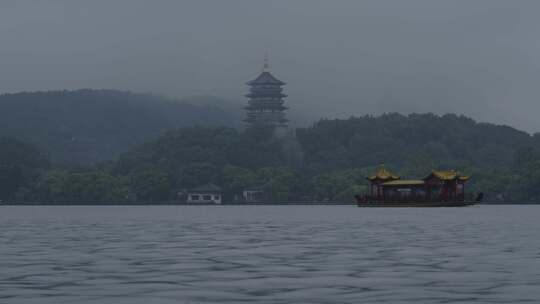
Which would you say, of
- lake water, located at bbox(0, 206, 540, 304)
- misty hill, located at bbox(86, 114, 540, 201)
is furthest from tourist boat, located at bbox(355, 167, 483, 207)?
lake water, located at bbox(0, 206, 540, 304)

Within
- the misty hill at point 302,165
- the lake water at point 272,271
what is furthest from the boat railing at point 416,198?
the lake water at point 272,271

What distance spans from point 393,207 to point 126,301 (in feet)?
339

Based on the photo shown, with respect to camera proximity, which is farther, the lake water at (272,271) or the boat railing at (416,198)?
the boat railing at (416,198)

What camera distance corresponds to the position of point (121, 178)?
15988 centimetres

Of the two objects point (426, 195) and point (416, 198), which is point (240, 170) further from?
point (416, 198)

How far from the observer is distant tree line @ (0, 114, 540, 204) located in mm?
149625

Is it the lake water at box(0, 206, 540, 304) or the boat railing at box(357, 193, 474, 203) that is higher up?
the boat railing at box(357, 193, 474, 203)

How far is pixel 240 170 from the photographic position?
167 m

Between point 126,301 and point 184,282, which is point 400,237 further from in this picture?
point 126,301

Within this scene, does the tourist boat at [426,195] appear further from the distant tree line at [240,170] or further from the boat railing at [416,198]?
the distant tree line at [240,170]

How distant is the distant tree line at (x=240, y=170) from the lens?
Result: 14962 centimetres

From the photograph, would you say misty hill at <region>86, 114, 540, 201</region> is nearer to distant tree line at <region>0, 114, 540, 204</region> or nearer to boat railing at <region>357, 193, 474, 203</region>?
distant tree line at <region>0, 114, 540, 204</region>

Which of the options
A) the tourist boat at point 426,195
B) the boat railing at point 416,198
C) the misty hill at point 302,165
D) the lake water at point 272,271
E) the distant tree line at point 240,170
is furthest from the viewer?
the distant tree line at point 240,170

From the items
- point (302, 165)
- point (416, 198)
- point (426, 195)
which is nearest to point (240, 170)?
point (302, 165)
